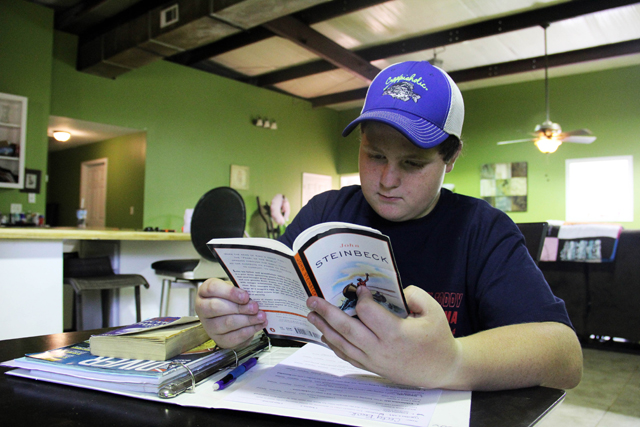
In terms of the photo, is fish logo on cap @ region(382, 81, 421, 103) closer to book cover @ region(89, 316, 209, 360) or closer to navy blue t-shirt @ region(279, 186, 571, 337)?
navy blue t-shirt @ region(279, 186, 571, 337)

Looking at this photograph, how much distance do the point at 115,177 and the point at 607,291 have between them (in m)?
6.30

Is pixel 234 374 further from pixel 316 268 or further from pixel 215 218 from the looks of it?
pixel 215 218

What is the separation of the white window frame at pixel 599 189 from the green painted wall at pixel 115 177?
6160 millimetres

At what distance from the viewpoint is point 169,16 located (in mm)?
4242

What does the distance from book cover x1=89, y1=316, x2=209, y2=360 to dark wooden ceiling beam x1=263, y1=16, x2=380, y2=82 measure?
4.67 meters

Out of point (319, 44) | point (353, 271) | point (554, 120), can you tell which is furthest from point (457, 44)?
point (353, 271)

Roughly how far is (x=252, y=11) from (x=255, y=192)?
3.72 meters

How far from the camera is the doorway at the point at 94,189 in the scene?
7137 millimetres

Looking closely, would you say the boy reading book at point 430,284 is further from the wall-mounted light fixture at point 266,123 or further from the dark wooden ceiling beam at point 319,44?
the wall-mounted light fixture at point 266,123

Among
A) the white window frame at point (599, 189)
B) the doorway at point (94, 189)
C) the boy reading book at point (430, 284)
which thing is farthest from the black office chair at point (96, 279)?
the white window frame at point (599, 189)

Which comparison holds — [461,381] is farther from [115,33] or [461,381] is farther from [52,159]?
[52,159]

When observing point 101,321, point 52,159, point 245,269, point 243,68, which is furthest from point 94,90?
point 245,269

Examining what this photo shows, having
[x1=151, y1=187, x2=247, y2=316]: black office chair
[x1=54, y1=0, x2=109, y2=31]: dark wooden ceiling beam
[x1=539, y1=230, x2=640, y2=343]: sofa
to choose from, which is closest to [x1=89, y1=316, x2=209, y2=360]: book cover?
[x1=151, y1=187, x2=247, y2=316]: black office chair

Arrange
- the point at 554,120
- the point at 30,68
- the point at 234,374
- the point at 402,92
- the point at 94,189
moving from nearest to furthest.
Answer: the point at 234,374 → the point at 402,92 → the point at 30,68 → the point at 554,120 → the point at 94,189
